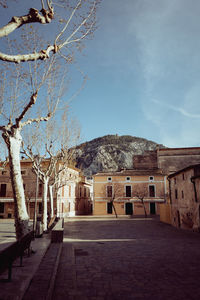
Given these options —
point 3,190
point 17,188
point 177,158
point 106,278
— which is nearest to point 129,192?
point 177,158

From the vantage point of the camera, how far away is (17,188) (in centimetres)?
764

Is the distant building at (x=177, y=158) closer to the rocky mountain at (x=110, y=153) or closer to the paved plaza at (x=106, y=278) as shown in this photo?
the paved plaza at (x=106, y=278)

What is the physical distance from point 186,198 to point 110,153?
85165 millimetres

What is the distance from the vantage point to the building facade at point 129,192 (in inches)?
1414

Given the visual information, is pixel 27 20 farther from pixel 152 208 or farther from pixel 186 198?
pixel 152 208

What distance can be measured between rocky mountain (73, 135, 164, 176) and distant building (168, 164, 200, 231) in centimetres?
6537

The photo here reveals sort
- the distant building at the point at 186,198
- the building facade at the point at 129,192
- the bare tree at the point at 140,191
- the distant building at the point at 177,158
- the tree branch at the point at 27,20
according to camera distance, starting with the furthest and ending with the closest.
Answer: the distant building at the point at 177,158
the building facade at the point at 129,192
the bare tree at the point at 140,191
the distant building at the point at 186,198
the tree branch at the point at 27,20

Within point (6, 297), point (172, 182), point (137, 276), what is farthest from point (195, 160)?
point (6, 297)

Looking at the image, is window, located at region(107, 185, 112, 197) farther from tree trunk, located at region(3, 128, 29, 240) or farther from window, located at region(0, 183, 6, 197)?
tree trunk, located at region(3, 128, 29, 240)

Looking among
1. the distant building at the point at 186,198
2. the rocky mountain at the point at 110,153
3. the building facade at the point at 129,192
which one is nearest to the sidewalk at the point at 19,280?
the distant building at the point at 186,198

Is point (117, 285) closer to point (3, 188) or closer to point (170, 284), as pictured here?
point (170, 284)

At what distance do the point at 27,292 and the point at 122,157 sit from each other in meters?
98.7

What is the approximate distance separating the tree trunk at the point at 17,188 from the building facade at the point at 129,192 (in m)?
28.6

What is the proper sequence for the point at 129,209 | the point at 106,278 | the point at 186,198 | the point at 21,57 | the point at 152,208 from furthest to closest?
1. the point at 129,209
2. the point at 152,208
3. the point at 186,198
4. the point at 106,278
5. the point at 21,57
